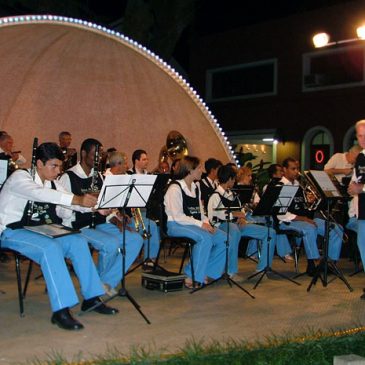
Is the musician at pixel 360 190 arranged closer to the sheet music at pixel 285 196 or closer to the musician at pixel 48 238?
the sheet music at pixel 285 196

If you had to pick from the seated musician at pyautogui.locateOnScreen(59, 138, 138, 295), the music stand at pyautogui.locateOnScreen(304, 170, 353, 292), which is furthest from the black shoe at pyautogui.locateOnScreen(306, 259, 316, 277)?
the seated musician at pyautogui.locateOnScreen(59, 138, 138, 295)

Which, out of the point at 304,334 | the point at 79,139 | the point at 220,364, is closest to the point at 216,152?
the point at 79,139

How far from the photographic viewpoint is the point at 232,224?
862cm

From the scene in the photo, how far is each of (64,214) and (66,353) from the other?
2.06m

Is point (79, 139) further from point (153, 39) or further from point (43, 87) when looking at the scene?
point (153, 39)

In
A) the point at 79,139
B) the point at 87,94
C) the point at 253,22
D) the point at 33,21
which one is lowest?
the point at 79,139

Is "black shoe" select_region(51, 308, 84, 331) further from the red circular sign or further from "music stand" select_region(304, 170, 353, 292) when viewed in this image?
the red circular sign

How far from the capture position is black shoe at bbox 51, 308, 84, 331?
18.6 ft

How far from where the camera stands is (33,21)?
11.1 m

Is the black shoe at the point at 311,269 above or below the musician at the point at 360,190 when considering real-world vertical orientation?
below

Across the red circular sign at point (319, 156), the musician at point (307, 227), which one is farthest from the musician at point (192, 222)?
the red circular sign at point (319, 156)

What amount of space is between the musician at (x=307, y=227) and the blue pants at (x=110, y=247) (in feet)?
8.32

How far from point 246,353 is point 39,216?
2.50 m

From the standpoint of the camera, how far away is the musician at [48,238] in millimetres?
5738
